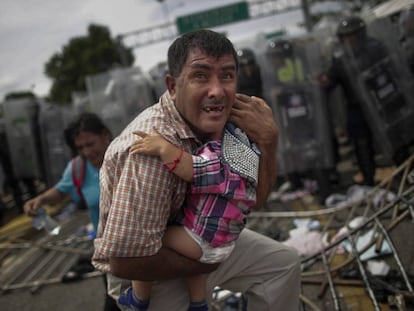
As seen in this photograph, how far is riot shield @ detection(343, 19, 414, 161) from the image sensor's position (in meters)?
4.44

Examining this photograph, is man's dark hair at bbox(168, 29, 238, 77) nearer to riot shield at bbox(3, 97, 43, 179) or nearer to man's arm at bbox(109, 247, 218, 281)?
man's arm at bbox(109, 247, 218, 281)

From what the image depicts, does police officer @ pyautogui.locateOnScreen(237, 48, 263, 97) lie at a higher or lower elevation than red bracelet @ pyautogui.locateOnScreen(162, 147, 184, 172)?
higher

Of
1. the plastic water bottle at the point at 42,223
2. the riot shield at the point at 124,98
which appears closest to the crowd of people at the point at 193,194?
the plastic water bottle at the point at 42,223

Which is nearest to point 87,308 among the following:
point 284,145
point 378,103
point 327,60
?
point 284,145

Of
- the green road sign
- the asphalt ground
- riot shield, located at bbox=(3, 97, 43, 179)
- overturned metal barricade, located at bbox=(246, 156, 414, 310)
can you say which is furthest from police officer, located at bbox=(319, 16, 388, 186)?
the green road sign

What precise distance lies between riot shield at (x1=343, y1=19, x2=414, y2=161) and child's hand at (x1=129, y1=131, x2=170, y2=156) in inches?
151

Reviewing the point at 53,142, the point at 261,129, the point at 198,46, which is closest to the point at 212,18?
the point at 53,142

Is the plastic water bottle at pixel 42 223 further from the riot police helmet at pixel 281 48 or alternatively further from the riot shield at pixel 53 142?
the riot shield at pixel 53 142

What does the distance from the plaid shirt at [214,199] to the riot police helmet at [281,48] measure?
13.8 ft

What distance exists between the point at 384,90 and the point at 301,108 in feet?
3.47

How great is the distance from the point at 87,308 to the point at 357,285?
216 centimetres

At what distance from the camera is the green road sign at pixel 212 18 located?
13438mm

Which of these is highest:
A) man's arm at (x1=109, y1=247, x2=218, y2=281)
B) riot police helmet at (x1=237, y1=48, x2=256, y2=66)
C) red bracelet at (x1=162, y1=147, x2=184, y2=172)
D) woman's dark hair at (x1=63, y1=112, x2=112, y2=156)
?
riot police helmet at (x1=237, y1=48, x2=256, y2=66)

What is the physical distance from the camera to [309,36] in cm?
550
